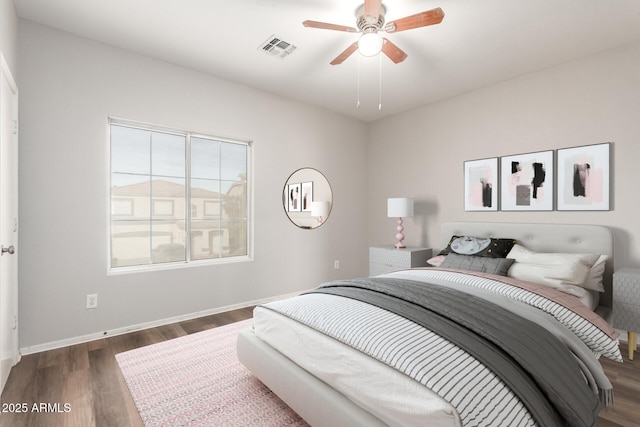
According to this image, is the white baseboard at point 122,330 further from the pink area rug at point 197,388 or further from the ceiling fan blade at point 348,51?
the ceiling fan blade at point 348,51

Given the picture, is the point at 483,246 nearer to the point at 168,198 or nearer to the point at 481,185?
the point at 481,185

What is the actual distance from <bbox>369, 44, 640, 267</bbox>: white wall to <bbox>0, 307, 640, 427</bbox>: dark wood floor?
1.29 meters

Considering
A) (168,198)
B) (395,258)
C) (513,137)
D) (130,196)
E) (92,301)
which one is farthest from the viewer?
(395,258)

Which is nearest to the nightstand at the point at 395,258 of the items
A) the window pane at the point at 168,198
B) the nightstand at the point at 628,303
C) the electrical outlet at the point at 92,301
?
the nightstand at the point at 628,303

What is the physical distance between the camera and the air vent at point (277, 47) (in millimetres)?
2623

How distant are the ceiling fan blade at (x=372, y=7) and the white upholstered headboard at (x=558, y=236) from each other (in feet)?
7.98

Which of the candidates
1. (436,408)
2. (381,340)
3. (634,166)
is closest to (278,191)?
(381,340)

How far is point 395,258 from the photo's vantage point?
12.5ft

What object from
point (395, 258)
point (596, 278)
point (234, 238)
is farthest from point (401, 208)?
point (234, 238)

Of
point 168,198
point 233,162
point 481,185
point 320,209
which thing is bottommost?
point 320,209

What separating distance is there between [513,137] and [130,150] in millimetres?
3839

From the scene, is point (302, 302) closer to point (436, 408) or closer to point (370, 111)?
point (436, 408)

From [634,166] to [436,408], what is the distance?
2927mm

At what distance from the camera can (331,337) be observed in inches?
59.4
